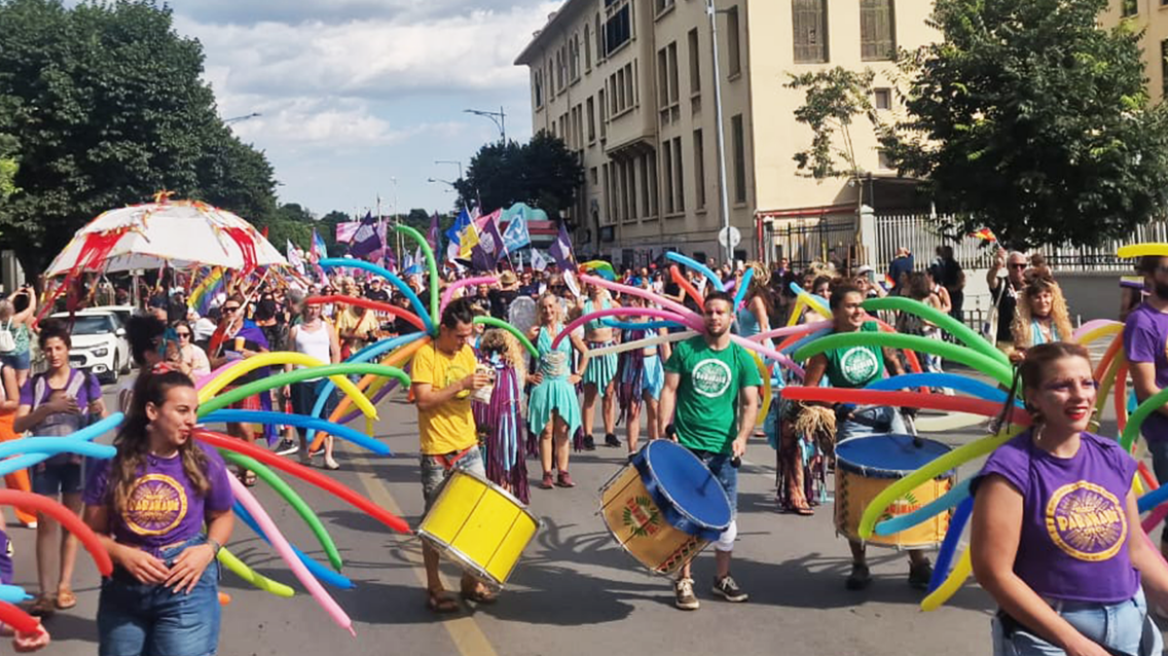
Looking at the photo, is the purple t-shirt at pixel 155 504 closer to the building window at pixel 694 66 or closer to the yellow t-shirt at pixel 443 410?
the yellow t-shirt at pixel 443 410

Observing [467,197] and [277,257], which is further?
[467,197]

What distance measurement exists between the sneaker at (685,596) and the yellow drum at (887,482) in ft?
2.81

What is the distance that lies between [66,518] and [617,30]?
4815 centimetres

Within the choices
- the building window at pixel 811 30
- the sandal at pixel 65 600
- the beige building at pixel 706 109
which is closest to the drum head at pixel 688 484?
the sandal at pixel 65 600

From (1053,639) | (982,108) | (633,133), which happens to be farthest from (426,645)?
(633,133)

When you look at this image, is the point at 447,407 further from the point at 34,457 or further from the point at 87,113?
the point at 87,113

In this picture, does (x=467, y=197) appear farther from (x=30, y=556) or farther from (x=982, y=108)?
(x=30, y=556)

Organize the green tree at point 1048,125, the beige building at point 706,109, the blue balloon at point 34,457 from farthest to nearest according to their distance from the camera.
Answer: the beige building at point 706,109 < the green tree at point 1048,125 < the blue balloon at point 34,457

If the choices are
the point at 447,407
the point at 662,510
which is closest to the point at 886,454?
the point at 662,510

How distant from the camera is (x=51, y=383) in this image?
273 inches

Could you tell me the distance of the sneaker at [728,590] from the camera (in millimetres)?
6742

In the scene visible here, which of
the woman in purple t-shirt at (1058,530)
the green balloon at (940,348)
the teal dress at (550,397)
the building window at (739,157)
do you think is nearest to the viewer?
the woman in purple t-shirt at (1058,530)

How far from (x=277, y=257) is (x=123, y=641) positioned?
11219 millimetres

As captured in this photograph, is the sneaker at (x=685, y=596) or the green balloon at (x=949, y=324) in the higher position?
the green balloon at (x=949, y=324)
